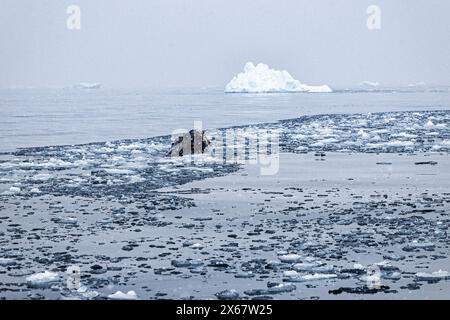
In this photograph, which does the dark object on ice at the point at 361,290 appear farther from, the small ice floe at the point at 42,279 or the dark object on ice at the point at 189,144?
the dark object on ice at the point at 189,144

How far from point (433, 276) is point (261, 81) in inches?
3145

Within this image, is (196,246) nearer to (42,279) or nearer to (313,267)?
(313,267)

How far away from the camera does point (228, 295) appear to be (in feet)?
21.6

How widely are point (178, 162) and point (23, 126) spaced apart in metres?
15.6

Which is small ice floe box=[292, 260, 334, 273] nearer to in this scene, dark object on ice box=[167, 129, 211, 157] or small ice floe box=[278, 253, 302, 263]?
small ice floe box=[278, 253, 302, 263]

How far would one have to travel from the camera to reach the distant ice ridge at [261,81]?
8544 cm

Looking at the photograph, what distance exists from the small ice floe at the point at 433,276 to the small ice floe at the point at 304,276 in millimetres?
806

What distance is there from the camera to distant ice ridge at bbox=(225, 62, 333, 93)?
280ft

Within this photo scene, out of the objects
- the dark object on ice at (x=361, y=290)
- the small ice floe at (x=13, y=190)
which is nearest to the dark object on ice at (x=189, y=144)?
the small ice floe at (x=13, y=190)

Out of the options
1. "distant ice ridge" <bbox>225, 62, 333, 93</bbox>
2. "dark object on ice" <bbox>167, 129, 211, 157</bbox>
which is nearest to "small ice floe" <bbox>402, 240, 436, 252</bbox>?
"dark object on ice" <bbox>167, 129, 211, 157</bbox>

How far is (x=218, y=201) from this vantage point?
1162 centimetres
